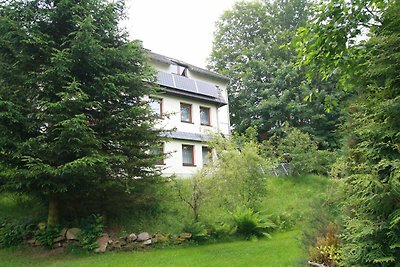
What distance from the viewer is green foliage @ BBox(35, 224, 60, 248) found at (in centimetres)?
1095

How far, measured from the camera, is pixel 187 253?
10.4m

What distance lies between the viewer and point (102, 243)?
10953mm

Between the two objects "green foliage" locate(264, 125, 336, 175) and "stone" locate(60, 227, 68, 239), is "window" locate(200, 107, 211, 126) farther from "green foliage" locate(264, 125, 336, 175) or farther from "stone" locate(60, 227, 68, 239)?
"stone" locate(60, 227, 68, 239)

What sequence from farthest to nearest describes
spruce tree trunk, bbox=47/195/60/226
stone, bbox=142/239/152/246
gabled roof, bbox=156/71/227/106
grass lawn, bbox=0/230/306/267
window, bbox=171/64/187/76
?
window, bbox=171/64/187/76 → gabled roof, bbox=156/71/227/106 → spruce tree trunk, bbox=47/195/60/226 → stone, bbox=142/239/152/246 → grass lawn, bbox=0/230/306/267

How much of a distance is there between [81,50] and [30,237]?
6.10 m

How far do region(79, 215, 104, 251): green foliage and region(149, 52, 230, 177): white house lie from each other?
8.72 meters

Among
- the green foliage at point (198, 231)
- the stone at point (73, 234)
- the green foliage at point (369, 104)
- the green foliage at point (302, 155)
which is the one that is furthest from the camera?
the green foliage at point (302, 155)

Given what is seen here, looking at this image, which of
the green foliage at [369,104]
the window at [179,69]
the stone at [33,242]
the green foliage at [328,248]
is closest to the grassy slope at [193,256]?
the stone at [33,242]

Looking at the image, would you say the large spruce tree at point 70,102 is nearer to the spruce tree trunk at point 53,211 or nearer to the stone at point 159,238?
→ the spruce tree trunk at point 53,211

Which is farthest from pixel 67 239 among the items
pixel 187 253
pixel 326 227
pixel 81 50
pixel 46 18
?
pixel 326 227

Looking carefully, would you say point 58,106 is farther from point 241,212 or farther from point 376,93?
point 376,93

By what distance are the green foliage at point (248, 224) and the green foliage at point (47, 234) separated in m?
5.84

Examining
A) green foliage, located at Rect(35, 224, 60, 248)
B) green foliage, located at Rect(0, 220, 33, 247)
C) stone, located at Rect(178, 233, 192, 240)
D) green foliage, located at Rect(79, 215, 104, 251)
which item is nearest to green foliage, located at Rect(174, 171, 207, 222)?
stone, located at Rect(178, 233, 192, 240)

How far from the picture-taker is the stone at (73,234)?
1109 centimetres
